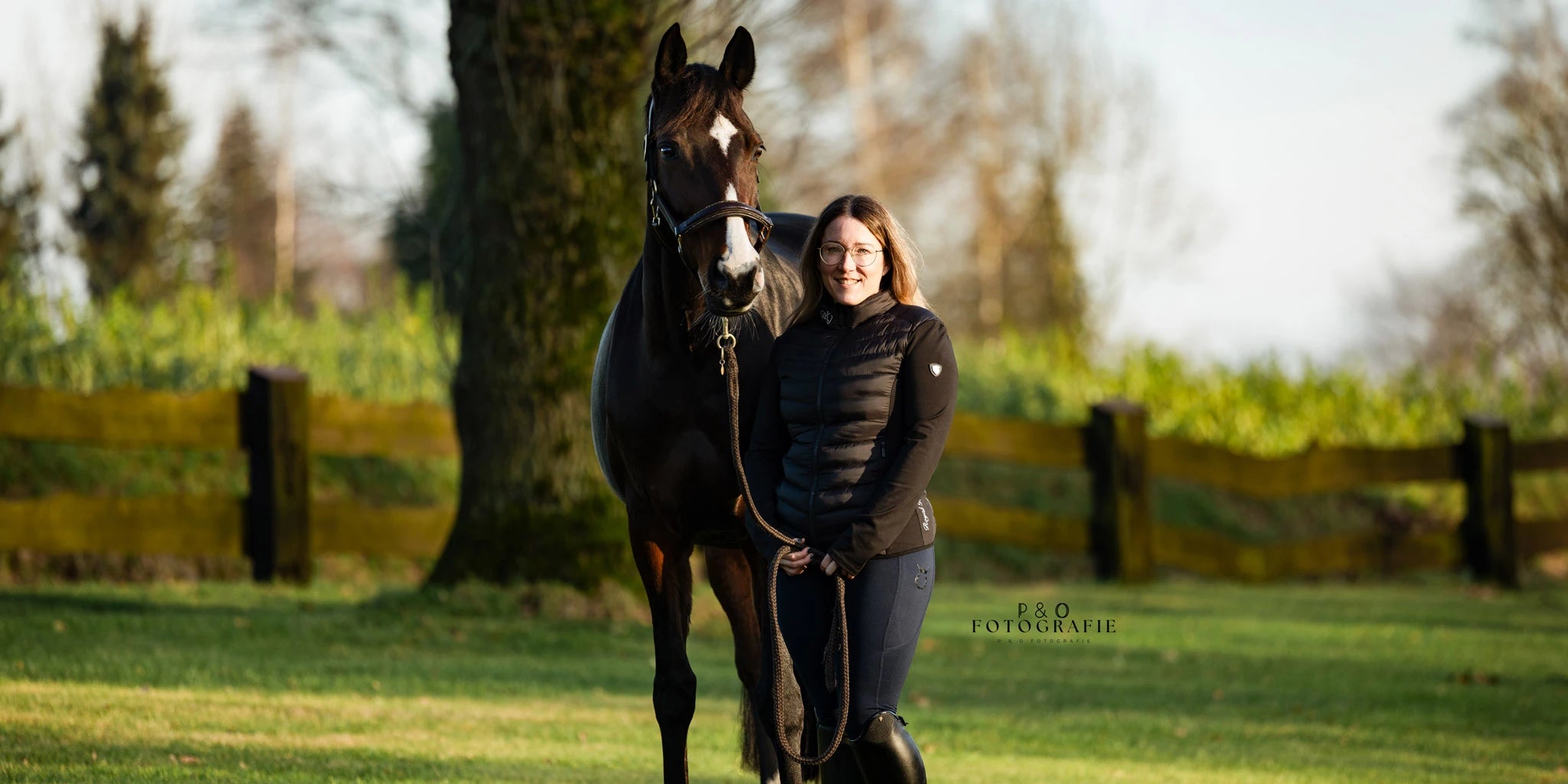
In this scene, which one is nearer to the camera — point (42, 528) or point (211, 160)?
point (42, 528)

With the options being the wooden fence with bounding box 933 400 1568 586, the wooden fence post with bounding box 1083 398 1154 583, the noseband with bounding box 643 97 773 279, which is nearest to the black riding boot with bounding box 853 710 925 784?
the noseband with bounding box 643 97 773 279

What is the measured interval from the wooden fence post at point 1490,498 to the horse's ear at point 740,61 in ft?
32.1

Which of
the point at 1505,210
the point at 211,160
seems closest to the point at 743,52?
the point at 1505,210

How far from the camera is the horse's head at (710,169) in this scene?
350cm

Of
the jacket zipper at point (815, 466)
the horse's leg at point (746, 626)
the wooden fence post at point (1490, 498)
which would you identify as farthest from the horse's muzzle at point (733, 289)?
the wooden fence post at point (1490, 498)

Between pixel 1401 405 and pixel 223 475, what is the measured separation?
12375 mm

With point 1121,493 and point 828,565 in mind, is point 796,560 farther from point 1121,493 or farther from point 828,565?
point 1121,493

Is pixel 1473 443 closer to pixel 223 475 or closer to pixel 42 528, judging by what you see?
pixel 223 475

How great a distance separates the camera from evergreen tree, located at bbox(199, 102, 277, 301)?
86.1 ft

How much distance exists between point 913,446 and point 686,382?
100 centimetres

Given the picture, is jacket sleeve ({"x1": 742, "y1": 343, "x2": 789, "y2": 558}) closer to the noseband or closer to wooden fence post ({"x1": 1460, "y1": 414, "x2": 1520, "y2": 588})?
the noseband

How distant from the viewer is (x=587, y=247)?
7957mm

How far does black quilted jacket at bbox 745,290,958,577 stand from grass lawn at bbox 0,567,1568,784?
169 cm

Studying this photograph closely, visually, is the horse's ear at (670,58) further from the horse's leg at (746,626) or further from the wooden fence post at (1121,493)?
the wooden fence post at (1121,493)
